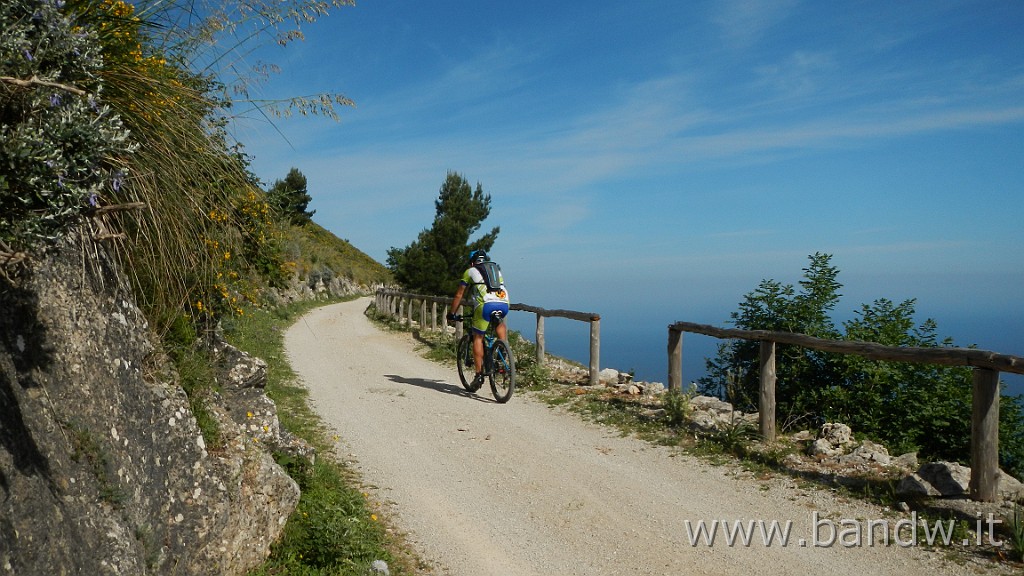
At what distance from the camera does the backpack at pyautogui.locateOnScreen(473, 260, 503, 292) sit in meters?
9.88

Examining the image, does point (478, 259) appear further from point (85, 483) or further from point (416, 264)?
point (416, 264)

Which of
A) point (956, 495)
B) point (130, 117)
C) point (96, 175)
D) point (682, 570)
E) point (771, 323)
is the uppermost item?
point (130, 117)

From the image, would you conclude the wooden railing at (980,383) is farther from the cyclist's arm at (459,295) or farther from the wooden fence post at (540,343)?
the wooden fence post at (540,343)

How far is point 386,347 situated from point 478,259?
27.6ft

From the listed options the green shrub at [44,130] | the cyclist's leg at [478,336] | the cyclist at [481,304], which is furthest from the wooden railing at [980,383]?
the green shrub at [44,130]

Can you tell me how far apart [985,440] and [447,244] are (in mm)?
25342

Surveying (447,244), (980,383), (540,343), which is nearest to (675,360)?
(540,343)

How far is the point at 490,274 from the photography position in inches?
389

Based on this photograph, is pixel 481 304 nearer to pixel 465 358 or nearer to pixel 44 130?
pixel 465 358

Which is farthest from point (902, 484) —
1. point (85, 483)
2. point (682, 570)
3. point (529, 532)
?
point (85, 483)

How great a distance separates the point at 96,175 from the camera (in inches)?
114

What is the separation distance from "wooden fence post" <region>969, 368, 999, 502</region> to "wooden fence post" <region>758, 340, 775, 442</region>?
2.31 m

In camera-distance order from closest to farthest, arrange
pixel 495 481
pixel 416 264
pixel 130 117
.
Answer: pixel 130 117
pixel 495 481
pixel 416 264

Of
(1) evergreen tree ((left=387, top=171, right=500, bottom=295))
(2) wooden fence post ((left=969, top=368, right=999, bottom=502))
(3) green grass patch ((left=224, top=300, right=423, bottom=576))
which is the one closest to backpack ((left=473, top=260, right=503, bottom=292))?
(3) green grass patch ((left=224, top=300, right=423, bottom=576))
